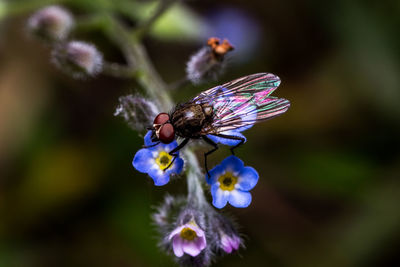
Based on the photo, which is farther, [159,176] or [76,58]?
[76,58]

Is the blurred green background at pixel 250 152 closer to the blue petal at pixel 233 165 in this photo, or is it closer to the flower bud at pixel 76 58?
the flower bud at pixel 76 58

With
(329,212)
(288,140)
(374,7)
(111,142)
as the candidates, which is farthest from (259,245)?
(374,7)

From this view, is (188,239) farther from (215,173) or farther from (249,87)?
(249,87)

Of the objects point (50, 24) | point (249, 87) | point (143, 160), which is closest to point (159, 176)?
point (143, 160)

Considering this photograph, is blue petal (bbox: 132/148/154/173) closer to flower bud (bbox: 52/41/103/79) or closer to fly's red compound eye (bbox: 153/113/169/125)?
fly's red compound eye (bbox: 153/113/169/125)

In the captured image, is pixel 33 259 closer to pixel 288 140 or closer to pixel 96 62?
pixel 96 62

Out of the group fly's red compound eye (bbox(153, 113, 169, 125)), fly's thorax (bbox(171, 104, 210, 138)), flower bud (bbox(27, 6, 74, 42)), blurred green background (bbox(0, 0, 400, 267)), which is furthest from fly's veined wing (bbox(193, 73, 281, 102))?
blurred green background (bbox(0, 0, 400, 267))

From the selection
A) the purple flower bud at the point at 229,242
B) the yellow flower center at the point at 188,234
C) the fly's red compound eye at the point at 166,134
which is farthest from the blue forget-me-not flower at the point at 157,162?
the purple flower bud at the point at 229,242
